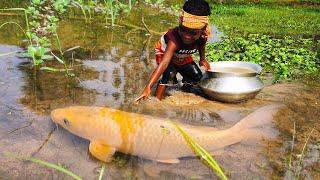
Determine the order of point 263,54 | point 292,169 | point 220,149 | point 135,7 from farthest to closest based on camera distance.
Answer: point 135,7 → point 263,54 → point 220,149 → point 292,169

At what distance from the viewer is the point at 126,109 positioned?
411 cm

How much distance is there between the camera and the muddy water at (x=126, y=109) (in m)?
3.00

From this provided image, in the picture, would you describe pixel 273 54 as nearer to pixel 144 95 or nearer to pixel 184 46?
pixel 184 46

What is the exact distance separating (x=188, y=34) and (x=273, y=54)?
287 centimetres

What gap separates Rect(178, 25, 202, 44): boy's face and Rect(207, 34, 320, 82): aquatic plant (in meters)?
1.60

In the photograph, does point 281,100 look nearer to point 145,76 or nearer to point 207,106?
point 207,106

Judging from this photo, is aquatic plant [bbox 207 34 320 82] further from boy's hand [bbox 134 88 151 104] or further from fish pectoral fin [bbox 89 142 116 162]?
fish pectoral fin [bbox 89 142 116 162]

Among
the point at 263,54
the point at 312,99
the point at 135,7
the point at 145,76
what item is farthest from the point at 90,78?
the point at 135,7

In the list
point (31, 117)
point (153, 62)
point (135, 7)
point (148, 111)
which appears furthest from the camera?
point (135, 7)

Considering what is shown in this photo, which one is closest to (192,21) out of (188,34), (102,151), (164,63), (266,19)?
(188,34)

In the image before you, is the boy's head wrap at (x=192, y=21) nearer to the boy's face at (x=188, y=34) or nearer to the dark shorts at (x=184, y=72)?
the boy's face at (x=188, y=34)

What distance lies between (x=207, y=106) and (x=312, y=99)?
1.18 m

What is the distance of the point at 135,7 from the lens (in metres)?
11.3

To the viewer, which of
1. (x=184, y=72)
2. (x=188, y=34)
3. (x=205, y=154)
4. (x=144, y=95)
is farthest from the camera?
(x=184, y=72)
